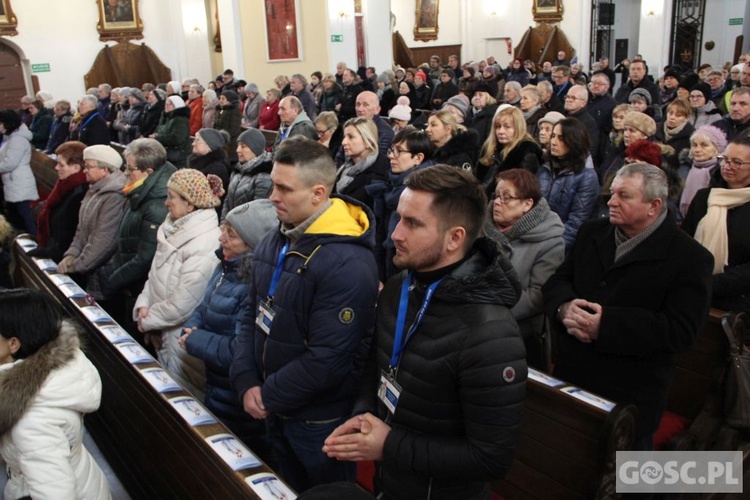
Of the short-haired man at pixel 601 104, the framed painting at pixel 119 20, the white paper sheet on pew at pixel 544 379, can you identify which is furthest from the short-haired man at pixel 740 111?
the framed painting at pixel 119 20

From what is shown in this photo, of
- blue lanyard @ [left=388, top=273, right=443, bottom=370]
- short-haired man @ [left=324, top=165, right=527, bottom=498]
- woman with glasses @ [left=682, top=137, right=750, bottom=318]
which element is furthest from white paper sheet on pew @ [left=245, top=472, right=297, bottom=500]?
woman with glasses @ [left=682, top=137, right=750, bottom=318]

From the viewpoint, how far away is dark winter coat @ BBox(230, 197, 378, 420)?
2.44 m

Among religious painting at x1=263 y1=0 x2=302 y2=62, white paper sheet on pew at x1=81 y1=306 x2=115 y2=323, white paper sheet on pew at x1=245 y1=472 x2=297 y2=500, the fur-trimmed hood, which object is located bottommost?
white paper sheet on pew at x1=81 y1=306 x2=115 y2=323

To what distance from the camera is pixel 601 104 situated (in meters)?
8.23

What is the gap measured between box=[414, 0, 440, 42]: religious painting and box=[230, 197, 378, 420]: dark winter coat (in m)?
23.7

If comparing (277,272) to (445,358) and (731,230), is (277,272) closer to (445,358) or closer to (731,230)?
(445,358)

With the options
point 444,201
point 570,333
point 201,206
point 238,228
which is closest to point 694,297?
point 570,333

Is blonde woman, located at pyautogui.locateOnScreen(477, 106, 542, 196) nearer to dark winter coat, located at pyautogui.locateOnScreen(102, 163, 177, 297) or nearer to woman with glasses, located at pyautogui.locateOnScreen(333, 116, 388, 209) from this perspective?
woman with glasses, located at pyautogui.locateOnScreen(333, 116, 388, 209)

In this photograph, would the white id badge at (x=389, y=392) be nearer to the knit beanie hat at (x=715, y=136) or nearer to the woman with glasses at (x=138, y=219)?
the woman with glasses at (x=138, y=219)

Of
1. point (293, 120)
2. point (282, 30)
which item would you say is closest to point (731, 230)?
point (293, 120)

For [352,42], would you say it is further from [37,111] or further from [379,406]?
[379,406]

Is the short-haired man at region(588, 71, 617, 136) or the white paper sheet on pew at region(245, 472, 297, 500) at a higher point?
the short-haired man at region(588, 71, 617, 136)

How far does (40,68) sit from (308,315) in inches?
770

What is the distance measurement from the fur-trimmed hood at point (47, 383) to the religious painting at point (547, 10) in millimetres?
21247
